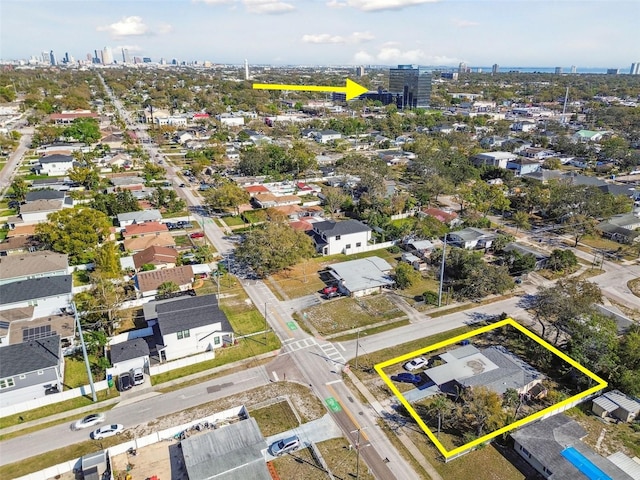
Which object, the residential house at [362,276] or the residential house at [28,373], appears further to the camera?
the residential house at [362,276]

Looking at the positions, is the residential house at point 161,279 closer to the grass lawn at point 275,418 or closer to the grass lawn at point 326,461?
the grass lawn at point 275,418

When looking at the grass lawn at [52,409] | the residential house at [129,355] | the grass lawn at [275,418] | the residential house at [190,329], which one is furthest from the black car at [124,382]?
the grass lawn at [275,418]

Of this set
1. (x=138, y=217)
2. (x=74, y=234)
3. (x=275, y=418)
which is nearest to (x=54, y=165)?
(x=138, y=217)

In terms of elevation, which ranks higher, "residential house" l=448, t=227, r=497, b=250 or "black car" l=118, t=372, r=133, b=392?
"residential house" l=448, t=227, r=497, b=250

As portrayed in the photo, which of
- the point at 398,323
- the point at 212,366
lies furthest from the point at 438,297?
the point at 212,366

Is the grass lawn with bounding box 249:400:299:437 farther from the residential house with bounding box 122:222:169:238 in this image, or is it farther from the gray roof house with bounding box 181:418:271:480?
the residential house with bounding box 122:222:169:238

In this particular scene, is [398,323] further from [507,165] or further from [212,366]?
[507,165]

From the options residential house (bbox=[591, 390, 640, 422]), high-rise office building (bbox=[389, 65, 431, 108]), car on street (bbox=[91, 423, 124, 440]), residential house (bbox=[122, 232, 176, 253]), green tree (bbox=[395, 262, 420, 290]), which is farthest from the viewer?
high-rise office building (bbox=[389, 65, 431, 108])

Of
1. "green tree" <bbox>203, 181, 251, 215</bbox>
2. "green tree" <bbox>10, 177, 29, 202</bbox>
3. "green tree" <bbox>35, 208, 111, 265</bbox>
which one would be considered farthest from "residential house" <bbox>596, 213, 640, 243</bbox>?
"green tree" <bbox>10, 177, 29, 202</bbox>
